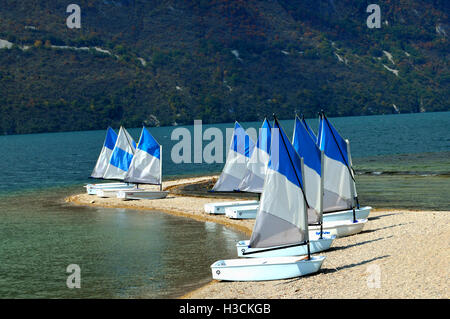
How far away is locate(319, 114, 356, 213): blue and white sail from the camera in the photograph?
33.5 metres

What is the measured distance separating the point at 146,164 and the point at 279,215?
29.3 m

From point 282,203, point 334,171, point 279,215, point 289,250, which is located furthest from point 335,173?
point 279,215

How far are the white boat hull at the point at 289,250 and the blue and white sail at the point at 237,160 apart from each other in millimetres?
16363

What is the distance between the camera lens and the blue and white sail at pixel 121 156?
58531 mm

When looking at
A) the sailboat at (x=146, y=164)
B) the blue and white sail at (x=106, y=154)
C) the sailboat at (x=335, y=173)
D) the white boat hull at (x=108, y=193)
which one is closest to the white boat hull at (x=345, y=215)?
the sailboat at (x=335, y=173)

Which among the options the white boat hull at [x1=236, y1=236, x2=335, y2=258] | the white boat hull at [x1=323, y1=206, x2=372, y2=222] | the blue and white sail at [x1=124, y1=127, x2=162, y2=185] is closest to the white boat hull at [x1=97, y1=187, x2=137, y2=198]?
the blue and white sail at [x1=124, y1=127, x2=162, y2=185]

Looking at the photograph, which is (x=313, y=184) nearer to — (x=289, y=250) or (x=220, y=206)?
(x=289, y=250)

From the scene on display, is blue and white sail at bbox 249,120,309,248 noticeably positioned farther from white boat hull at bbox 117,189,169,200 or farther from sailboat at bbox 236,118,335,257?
white boat hull at bbox 117,189,169,200

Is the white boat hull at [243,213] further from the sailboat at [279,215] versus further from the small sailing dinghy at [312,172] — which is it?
the sailboat at [279,215]

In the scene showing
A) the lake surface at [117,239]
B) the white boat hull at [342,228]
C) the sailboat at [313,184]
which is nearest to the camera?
the lake surface at [117,239]
